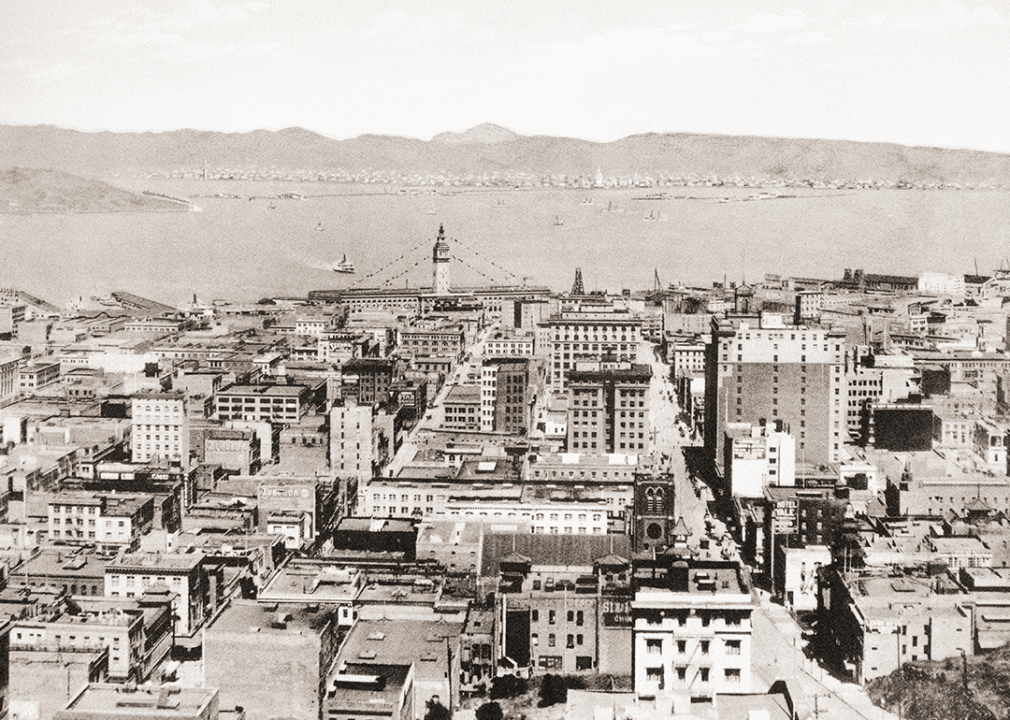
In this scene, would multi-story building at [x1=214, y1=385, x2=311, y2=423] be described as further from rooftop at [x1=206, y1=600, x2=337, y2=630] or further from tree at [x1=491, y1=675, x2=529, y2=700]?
tree at [x1=491, y1=675, x2=529, y2=700]

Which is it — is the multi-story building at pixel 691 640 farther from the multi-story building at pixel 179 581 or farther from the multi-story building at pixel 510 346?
the multi-story building at pixel 510 346

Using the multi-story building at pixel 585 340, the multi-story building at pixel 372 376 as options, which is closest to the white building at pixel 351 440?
the multi-story building at pixel 372 376

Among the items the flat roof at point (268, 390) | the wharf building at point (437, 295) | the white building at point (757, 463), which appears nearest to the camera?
the white building at point (757, 463)

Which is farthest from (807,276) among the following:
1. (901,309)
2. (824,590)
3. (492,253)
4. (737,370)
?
(824,590)

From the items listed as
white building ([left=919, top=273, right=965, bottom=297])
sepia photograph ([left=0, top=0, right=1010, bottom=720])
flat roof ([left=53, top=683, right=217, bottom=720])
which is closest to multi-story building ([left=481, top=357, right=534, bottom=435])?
sepia photograph ([left=0, top=0, right=1010, bottom=720])

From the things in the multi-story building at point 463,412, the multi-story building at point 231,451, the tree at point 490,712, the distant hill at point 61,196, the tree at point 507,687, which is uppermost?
the distant hill at point 61,196

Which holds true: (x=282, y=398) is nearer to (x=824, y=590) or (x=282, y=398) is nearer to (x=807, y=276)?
(x=824, y=590)

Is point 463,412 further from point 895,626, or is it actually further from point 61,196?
point 61,196
